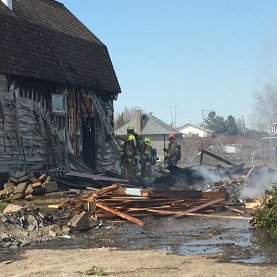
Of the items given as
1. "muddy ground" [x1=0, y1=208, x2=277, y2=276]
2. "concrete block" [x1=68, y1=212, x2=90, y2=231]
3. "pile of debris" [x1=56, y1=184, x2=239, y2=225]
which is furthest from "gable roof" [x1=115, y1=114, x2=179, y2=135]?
"muddy ground" [x1=0, y1=208, x2=277, y2=276]

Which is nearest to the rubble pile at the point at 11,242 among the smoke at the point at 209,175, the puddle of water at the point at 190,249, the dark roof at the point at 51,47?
the puddle of water at the point at 190,249

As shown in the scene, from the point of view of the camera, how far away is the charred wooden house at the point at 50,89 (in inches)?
794

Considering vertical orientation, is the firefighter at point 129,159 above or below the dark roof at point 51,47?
below

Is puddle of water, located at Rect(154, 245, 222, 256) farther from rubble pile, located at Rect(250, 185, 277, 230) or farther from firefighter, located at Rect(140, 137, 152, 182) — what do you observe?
firefighter, located at Rect(140, 137, 152, 182)

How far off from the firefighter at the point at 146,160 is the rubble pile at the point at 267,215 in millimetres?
11651

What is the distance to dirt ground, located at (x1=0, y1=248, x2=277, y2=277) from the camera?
8.00 m

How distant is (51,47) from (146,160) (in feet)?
19.3

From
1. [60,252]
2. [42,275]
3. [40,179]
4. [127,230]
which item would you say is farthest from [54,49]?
[42,275]

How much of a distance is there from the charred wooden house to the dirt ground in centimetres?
1060

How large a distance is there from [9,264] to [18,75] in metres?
11.9

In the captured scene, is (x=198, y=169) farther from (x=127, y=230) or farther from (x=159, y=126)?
(x=159, y=126)

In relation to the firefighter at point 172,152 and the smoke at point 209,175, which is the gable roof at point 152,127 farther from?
the smoke at point 209,175

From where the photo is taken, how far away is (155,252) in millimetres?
9719

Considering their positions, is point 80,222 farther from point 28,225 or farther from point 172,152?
point 172,152
